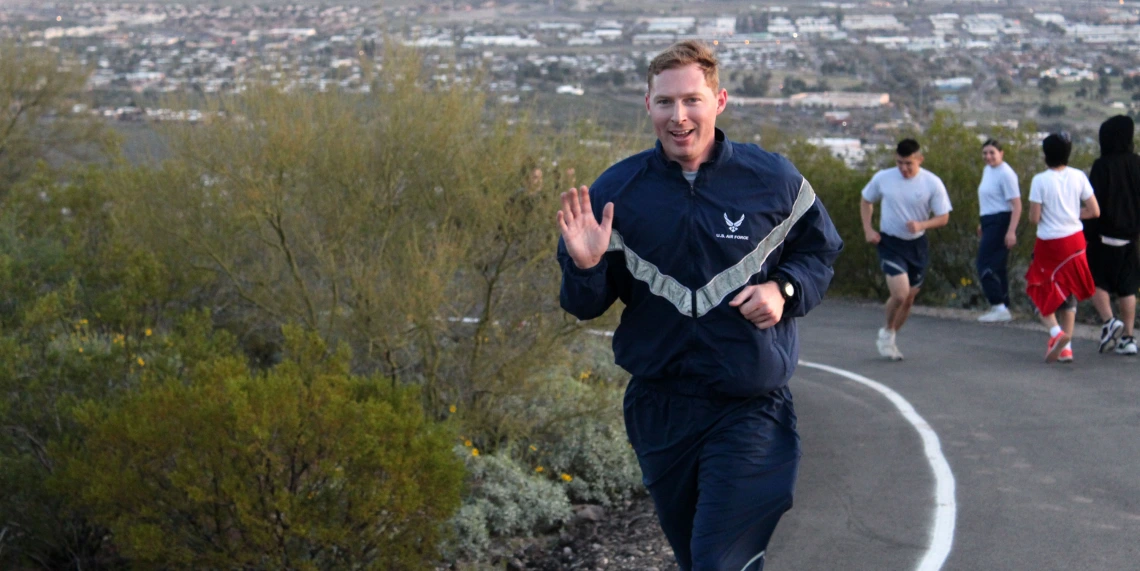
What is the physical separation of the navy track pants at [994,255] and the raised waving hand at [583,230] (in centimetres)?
1070

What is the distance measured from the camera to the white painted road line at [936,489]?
6.52 meters

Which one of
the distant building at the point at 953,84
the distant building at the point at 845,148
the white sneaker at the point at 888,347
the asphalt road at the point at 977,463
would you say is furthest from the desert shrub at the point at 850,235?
the distant building at the point at 953,84

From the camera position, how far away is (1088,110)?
24812mm

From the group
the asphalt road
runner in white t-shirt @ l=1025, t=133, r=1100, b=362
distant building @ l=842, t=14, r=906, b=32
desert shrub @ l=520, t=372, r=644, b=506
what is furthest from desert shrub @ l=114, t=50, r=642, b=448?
distant building @ l=842, t=14, r=906, b=32

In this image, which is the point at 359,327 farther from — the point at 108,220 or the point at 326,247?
the point at 108,220

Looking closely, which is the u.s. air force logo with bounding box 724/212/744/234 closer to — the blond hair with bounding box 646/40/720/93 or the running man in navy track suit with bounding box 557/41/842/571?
the running man in navy track suit with bounding box 557/41/842/571

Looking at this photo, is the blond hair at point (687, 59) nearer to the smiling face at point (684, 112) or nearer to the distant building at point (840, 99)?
the smiling face at point (684, 112)

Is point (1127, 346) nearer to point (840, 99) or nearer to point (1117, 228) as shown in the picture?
point (1117, 228)

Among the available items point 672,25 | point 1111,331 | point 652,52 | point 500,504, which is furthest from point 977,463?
point 672,25

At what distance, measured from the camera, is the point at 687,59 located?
169 inches

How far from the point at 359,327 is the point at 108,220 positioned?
398 centimetres

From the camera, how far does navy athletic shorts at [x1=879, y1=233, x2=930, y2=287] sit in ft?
38.9

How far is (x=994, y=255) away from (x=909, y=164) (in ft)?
9.67

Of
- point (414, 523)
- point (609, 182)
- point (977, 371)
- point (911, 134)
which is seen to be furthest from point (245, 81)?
point (911, 134)
